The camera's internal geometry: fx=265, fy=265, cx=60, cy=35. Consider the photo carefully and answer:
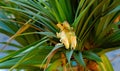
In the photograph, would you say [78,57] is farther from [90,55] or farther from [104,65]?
[104,65]

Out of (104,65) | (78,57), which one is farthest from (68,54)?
(104,65)

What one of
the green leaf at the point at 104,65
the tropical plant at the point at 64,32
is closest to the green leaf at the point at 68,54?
the tropical plant at the point at 64,32

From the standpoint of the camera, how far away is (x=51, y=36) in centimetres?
79

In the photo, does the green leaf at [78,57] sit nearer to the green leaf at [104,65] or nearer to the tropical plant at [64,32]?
the tropical plant at [64,32]

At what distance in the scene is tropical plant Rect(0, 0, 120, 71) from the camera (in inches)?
29.6

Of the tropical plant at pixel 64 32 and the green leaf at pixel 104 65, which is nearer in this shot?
the tropical plant at pixel 64 32

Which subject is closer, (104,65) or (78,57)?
(78,57)

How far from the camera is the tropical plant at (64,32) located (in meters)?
0.75

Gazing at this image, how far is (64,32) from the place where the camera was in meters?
0.75

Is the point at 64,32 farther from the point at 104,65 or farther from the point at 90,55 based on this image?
the point at 104,65

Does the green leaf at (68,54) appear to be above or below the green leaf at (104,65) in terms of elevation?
below

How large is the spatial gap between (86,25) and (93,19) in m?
0.03

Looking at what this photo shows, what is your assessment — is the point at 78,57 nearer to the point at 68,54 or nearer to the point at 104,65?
the point at 68,54

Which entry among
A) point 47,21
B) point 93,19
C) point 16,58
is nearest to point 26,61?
point 16,58
